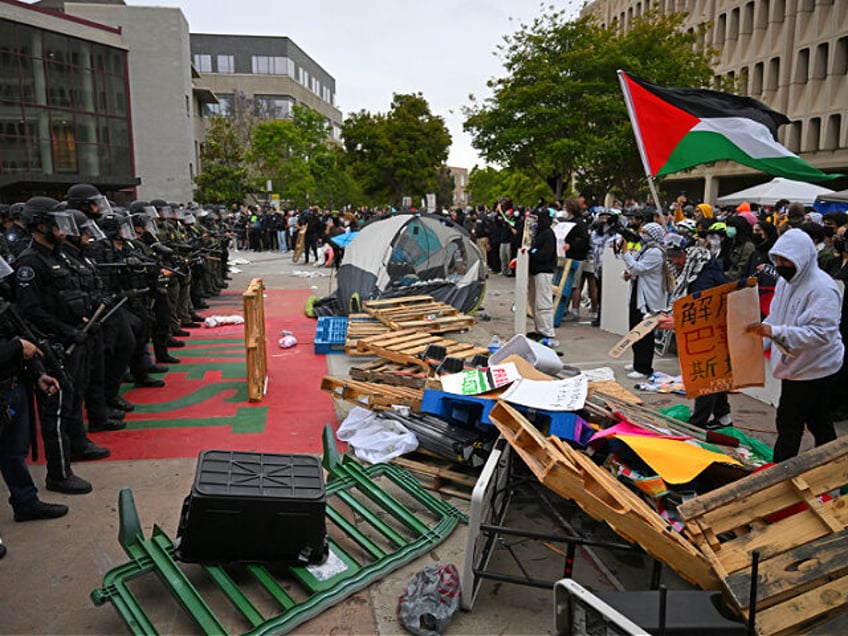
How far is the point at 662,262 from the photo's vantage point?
7844 mm

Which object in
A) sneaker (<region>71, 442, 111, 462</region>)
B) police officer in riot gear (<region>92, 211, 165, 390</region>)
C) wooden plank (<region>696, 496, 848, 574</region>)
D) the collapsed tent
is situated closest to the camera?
wooden plank (<region>696, 496, 848, 574</region>)

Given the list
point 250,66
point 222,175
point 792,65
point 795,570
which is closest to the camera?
point 795,570

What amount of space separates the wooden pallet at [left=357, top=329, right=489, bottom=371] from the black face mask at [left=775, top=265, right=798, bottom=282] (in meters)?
4.26

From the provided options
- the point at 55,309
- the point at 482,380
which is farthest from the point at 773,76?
→ the point at 55,309

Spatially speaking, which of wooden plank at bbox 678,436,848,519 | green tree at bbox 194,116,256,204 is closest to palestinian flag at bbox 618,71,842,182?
wooden plank at bbox 678,436,848,519

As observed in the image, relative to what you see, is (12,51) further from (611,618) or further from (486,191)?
(486,191)

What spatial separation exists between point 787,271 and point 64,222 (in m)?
5.69

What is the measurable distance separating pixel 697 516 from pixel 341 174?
45044 millimetres

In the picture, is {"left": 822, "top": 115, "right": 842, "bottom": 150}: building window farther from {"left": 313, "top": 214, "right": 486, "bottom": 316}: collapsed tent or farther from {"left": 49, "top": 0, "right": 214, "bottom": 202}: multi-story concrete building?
{"left": 49, "top": 0, "right": 214, "bottom": 202}: multi-story concrete building

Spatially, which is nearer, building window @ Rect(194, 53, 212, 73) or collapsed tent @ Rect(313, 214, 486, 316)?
collapsed tent @ Rect(313, 214, 486, 316)

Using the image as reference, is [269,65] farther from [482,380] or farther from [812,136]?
[482,380]

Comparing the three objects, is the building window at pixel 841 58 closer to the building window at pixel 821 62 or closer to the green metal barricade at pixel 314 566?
the building window at pixel 821 62

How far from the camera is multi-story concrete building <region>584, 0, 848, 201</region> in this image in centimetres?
3322

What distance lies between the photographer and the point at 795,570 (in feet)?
10.3
